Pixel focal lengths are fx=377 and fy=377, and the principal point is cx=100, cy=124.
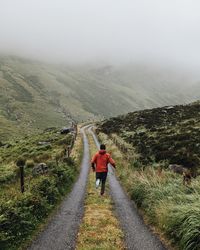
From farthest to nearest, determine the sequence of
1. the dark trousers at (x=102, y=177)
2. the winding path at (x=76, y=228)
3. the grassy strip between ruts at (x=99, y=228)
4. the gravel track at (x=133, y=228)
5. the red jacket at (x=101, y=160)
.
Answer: the dark trousers at (x=102, y=177) → the red jacket at (x=101, y=160) → the gravel track at (x=133, y=228) → the winding path at (x=76, y=228) → the grassy strip between ruts at (x=99, y=228)

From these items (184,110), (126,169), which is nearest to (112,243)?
(126,169)

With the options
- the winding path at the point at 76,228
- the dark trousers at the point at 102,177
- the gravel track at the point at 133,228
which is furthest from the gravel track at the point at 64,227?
the gravel track at the point at 133,228

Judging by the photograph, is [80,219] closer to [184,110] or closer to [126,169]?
[126,169]

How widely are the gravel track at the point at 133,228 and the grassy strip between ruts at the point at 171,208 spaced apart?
356 mm

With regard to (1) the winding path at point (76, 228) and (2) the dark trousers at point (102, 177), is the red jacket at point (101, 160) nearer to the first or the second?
(2) the dark trousers at point (102, 177)

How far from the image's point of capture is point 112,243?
1312cm

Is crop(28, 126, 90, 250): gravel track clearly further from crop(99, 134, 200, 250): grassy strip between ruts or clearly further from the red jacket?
crop(99, 134, 200, 250): grassy strip between ruts

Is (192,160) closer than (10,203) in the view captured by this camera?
No

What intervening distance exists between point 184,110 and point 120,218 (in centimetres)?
7160

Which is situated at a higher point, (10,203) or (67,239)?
(10,203)

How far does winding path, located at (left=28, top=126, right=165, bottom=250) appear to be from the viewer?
43.1 feet

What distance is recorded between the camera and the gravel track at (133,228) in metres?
13.3

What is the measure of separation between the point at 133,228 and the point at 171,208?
1929mm

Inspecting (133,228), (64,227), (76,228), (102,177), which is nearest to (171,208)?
(133,228)
